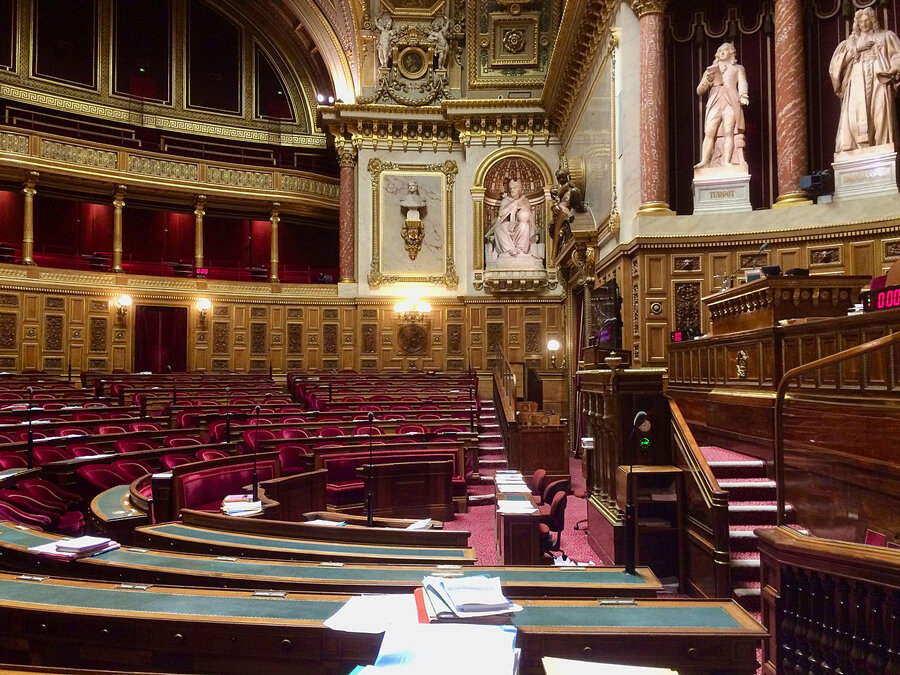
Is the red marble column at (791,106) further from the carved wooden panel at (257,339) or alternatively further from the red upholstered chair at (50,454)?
the carved wooden panel at (257,339)

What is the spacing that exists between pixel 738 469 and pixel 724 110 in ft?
23.4

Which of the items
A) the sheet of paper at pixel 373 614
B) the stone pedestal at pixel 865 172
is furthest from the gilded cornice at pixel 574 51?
the sheet of paper at pixel 373 614

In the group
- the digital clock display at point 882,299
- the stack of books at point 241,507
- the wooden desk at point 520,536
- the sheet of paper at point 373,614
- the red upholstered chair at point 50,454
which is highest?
the digital clock display at point 882,299

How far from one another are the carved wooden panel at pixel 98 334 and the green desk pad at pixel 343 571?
55.8 ft

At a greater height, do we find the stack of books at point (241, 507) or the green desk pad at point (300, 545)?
the green desk pad at point (300, 545)

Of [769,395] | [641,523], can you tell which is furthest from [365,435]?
[769,395]

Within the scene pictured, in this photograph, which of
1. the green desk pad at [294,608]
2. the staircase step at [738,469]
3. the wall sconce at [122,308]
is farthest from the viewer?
the wall sconce at [122,308]

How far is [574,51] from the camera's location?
580 inches

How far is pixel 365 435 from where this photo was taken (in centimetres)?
920

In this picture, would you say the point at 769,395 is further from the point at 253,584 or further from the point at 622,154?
the point at 622,154

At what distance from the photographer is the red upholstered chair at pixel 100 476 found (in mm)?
6430

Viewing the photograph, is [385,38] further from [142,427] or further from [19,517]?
[19,517]

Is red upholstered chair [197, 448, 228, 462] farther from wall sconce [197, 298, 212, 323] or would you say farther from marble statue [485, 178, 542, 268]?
marble statue [485, 178, 542, 268]

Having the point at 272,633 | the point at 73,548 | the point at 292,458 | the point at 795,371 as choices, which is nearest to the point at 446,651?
the point at 272,633
